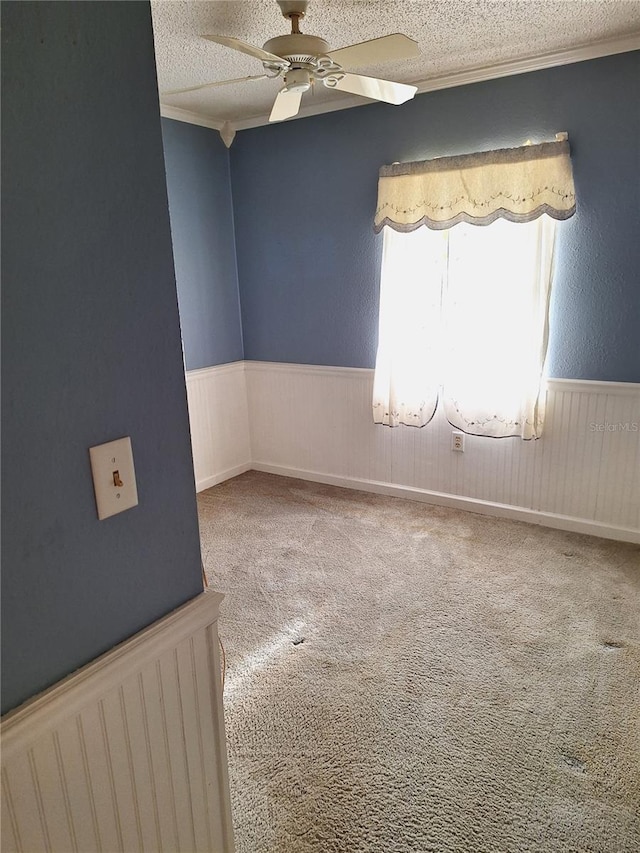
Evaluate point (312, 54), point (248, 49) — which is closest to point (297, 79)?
point (312, 54)

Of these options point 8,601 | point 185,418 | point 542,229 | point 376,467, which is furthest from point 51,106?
point 376,467

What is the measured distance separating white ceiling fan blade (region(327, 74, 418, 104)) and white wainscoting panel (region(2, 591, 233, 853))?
2.21m

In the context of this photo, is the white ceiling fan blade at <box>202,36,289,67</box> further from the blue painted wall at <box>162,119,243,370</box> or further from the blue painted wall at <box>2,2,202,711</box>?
the blue painted wall at <box>162,119,243,370</box>

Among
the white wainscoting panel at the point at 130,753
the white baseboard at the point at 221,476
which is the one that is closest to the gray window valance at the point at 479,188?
the white baseboard at the point at 221,476

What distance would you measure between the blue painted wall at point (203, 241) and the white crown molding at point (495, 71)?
3.1 inches

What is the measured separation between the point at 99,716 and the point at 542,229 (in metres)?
2.95

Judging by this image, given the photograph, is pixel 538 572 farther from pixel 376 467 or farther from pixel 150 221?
pixel 150 221

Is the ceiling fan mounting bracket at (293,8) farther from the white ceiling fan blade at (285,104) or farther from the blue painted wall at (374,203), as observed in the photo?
the blue painted wall at (374,203)

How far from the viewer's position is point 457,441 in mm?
3539

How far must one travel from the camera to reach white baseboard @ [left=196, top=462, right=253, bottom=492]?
4.10m

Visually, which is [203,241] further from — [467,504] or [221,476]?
[467,504]

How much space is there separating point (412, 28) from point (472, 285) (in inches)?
49.5

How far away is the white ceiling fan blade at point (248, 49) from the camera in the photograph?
79.5 inches

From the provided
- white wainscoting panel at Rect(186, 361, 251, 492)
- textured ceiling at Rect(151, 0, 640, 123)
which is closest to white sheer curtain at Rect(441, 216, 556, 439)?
textured ceiling at Rect(151, 0, 640, 123)
